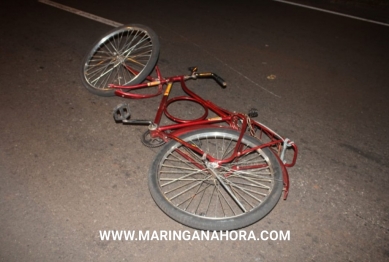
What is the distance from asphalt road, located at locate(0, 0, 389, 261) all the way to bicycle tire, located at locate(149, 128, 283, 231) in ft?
0.82

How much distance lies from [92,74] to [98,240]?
2.69 m

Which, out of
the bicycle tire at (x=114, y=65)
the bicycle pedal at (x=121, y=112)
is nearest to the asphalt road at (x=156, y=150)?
the bicycle tire at (x=114, y=65)

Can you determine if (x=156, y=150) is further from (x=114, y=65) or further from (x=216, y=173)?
(x=114, y=65)

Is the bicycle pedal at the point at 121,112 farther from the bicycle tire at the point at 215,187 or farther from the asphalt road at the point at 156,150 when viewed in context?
the bicycle tire at the point at 215,187

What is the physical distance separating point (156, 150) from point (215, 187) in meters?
0.83

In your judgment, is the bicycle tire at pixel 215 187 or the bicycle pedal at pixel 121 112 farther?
the bicycle pedal at pixel 121 112

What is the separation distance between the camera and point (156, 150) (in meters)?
3.66

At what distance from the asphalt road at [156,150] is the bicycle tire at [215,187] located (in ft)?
0.82

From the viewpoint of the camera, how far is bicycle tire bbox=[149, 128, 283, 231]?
2729mm

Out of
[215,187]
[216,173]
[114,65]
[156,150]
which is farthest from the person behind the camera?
[114,65]

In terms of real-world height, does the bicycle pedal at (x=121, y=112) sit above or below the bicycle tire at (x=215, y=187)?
above

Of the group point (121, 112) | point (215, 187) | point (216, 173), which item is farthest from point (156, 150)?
point (216, 173)

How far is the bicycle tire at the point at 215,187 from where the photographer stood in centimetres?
273

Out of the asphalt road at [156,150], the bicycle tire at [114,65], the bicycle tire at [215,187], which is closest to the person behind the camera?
the bicycle tire at [215,187]
